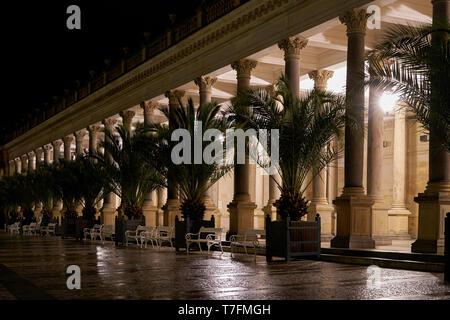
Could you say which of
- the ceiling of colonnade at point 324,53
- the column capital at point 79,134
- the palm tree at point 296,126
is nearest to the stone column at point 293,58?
the ceiling of colonnade at point 324,53

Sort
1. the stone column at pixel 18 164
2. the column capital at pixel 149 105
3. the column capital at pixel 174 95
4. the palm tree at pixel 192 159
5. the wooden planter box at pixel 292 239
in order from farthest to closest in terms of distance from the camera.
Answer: the stone column at pixel 18 164
the column capital at pixel 149 105
the column capital at pixel 174 95
the palm tree at pixel 192 159
the wooden planter box at pixel 292 239

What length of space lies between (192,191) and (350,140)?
682 centimetres

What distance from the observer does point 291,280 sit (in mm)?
11531

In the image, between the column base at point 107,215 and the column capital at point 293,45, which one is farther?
the column base at point 107,215

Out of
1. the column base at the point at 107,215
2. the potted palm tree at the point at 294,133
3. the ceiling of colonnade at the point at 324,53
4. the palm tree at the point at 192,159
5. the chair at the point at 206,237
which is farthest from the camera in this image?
the column base at the point at 107,215

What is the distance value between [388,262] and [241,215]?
33.1 feet

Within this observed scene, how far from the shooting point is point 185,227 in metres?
22.0

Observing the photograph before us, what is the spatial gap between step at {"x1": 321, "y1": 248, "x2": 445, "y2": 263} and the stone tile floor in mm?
1111

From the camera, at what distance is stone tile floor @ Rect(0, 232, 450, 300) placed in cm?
945

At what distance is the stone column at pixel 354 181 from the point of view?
59.3 feet

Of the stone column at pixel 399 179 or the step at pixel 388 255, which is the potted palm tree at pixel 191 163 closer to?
the step at pixel 388 255

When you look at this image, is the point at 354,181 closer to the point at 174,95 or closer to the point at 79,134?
the point at 174,95

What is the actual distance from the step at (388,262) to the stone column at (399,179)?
11.0 metres
